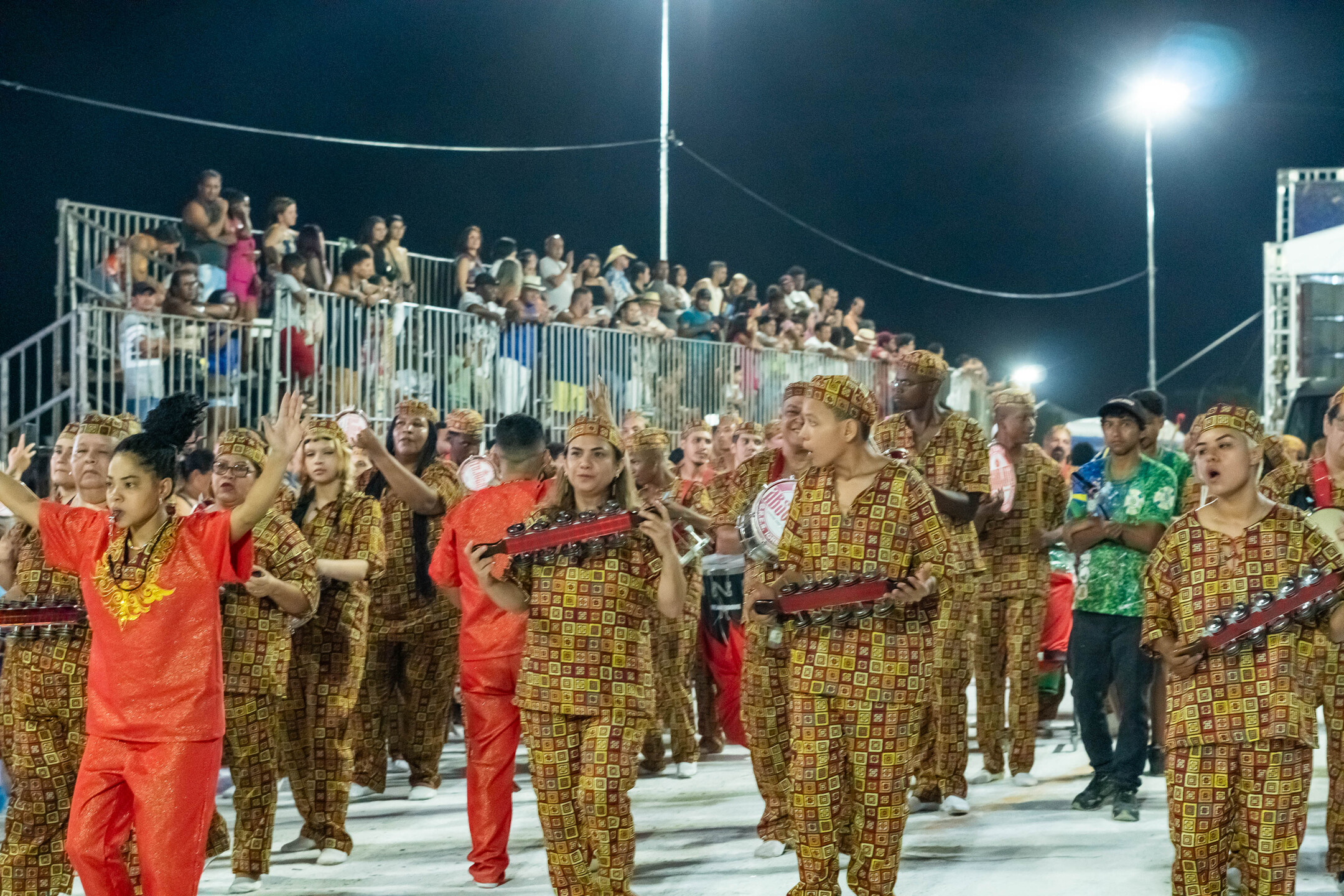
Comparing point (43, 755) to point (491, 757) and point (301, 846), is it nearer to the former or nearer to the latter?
point (301, 846)

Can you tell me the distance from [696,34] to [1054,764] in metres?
19.6

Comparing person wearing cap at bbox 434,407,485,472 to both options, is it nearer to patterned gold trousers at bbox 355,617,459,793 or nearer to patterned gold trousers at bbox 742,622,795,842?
patterned gold trousers at bbox 355,617,459,793

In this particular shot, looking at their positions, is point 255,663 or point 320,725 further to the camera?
point 320,725

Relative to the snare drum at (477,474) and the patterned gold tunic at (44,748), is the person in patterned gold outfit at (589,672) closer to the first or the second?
the patterned gold tunic at (44,748)

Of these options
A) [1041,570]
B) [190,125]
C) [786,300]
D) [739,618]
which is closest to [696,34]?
[786,300]

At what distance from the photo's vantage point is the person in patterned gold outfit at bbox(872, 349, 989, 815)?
25.3ft

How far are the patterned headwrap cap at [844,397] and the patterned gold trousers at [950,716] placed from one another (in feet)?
7.75

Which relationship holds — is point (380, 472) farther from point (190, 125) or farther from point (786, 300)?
point (786, 300)

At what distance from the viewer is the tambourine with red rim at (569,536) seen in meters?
5.76

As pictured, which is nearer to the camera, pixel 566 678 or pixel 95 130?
pixel 566 678

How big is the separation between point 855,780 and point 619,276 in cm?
1206

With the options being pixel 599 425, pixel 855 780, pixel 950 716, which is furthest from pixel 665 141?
pixel 855 780

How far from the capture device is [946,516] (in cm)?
749

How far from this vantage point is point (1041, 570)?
29.1ft
